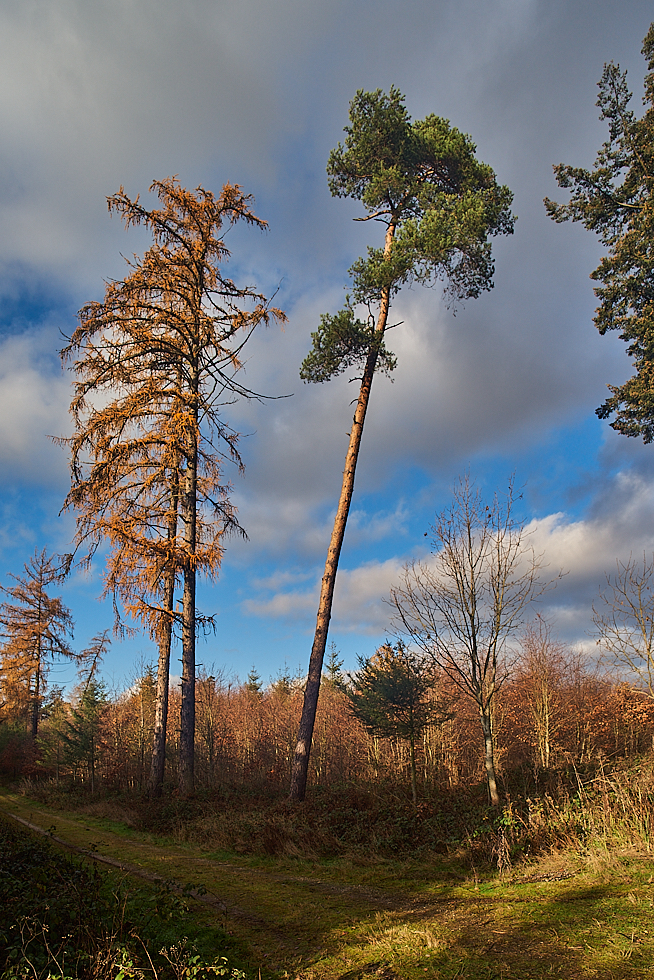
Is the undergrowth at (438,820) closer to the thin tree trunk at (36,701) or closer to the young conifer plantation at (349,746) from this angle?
the young conifer plantation at (349,746)

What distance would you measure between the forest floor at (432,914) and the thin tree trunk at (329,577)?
3115mm

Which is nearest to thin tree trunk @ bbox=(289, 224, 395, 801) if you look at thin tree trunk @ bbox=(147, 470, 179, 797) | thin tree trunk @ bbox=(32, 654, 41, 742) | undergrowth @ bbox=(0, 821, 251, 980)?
thin tree trunk @ bbox=(147, 470, 179, 797)

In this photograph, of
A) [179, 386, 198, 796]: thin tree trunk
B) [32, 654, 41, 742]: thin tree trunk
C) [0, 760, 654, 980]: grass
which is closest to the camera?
[0, 760, 654, 980]: grass

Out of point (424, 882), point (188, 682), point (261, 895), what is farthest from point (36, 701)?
point (424, 882)

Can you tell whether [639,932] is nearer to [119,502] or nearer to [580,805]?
[580,805]

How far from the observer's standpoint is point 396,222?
15664 millimetres

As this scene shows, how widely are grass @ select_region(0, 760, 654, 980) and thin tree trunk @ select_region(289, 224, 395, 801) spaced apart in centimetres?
98

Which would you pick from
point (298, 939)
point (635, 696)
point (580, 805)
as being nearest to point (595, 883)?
point (580, 805)

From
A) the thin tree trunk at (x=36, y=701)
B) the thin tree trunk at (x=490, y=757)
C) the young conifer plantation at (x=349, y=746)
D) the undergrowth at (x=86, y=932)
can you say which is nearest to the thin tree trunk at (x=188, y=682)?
the young conifer plantation at (x=349, y=746)

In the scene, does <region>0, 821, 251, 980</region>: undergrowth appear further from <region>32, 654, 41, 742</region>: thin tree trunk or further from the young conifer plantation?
<region>32, 654, 41, 742</region>: thin tree trunk

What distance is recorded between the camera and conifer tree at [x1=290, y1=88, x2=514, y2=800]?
531 inches

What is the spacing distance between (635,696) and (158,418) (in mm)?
18284

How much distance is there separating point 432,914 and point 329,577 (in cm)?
801

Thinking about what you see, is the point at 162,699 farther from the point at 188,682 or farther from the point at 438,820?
the point at 438,820
